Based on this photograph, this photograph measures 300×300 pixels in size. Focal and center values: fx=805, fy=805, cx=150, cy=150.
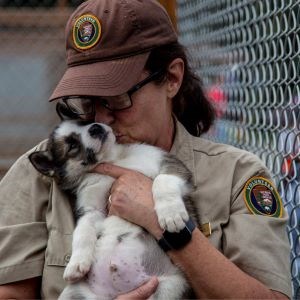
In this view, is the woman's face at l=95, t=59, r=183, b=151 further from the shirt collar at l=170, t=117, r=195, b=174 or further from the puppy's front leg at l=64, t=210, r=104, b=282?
the puppy's front leg at l=64, t=210, r=104, b=282

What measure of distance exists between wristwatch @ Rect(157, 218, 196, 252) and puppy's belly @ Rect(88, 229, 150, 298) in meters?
0.13

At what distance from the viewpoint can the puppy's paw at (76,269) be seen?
255cm

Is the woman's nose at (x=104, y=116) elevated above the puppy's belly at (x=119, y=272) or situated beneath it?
elevated above

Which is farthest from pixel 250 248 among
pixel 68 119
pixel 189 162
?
pixel 68 119

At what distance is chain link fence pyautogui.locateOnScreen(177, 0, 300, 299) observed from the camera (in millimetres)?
3354

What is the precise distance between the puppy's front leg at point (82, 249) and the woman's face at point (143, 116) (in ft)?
1.14

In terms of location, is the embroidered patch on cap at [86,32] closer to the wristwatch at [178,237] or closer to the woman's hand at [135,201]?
the woman's hand at [135,201]

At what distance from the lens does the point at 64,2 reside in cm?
801

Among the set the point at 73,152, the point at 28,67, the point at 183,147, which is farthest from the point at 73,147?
the point at 28,67

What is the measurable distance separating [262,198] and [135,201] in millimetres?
422

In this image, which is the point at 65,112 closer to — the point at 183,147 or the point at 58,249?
the point at 183,147

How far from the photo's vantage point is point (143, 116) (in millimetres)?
2812

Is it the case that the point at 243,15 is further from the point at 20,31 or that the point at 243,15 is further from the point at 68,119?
the point at 20,31

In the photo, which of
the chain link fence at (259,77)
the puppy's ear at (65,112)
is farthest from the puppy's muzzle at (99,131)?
the chain link fence at (259,77)
